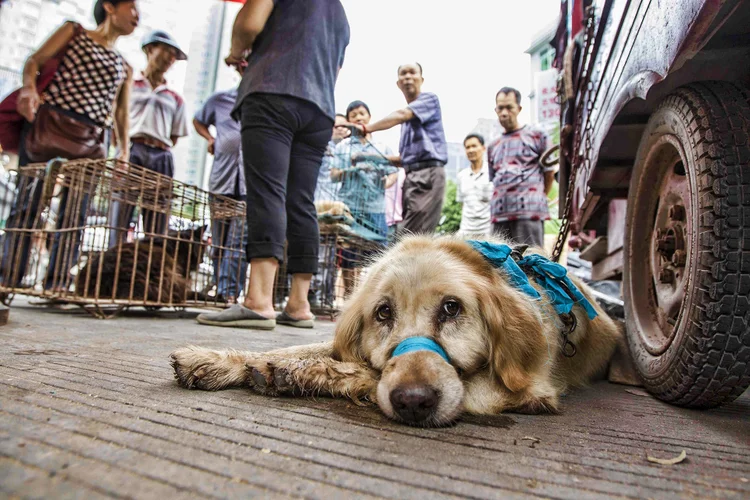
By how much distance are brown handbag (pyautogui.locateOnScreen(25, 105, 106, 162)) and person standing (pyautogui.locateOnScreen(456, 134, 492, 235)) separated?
4609 mm

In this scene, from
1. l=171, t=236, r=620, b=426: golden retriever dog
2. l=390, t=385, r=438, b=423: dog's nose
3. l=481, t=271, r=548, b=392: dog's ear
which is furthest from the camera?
l=481, t=271, r=548, b=392: dog's ear

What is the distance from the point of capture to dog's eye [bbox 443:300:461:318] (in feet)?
4.94

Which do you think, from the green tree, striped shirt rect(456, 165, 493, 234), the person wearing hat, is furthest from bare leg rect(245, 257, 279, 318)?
the green tree

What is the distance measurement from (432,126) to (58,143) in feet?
11.6

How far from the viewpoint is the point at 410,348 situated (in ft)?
4.45

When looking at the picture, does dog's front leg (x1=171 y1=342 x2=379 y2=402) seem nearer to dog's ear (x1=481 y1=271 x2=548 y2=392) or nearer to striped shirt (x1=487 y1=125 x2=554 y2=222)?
dog's ear (x1=481 y1=271 x2=548 y2=392)

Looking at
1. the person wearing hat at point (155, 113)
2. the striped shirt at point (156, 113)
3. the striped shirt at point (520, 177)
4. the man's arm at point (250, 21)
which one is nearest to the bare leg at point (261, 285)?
the man's arm at point (250, 21)

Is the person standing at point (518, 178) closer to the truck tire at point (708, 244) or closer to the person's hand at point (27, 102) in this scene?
the truck tire at point (708, 244)

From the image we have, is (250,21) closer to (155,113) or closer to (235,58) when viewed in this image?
(235,58)

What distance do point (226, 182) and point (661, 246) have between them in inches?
167

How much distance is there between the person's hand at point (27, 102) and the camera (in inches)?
138

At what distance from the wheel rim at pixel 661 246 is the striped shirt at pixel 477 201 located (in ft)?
14.8

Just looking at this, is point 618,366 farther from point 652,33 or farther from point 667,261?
point 652,33

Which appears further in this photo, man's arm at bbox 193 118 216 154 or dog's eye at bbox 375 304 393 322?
man's arm at bbox 193 118 216 154
